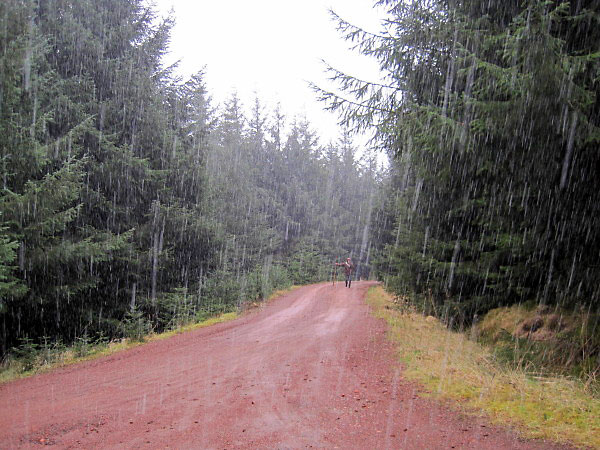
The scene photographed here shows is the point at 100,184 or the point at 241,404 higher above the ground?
the point at 100,184

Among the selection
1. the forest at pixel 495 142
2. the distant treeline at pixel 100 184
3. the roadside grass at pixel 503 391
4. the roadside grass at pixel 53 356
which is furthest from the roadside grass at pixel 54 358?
the forest at pixel 495 142

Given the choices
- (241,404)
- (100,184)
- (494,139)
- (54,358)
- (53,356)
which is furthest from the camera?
(100,184)

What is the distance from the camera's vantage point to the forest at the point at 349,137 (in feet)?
22.1

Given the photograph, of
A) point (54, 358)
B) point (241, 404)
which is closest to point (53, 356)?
point (54, 358)

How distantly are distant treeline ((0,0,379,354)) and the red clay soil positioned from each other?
3350 mm

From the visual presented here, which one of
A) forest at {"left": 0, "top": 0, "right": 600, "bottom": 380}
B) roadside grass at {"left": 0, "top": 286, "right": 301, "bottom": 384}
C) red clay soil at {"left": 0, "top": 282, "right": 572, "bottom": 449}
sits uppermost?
forest at {"left": 0, "top": 0, "right": 600, "bottom": 380}

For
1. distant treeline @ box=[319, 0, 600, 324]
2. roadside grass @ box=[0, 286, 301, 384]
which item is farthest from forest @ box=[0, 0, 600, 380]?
roadside grass @ box=[0, 286, 301, 384]

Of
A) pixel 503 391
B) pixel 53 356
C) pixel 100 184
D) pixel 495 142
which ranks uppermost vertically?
pixel 495 142

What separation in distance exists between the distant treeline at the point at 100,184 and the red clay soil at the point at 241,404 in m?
3.35

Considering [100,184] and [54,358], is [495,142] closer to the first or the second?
[54,358]

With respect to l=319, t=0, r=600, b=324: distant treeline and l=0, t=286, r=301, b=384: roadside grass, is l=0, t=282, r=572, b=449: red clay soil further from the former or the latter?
l=319, t=0, r=600, b=324: distant treeline

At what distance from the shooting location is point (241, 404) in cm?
600

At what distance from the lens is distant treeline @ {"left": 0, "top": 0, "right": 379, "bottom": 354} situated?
11055mm

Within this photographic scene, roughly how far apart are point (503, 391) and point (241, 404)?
11.8 ft
